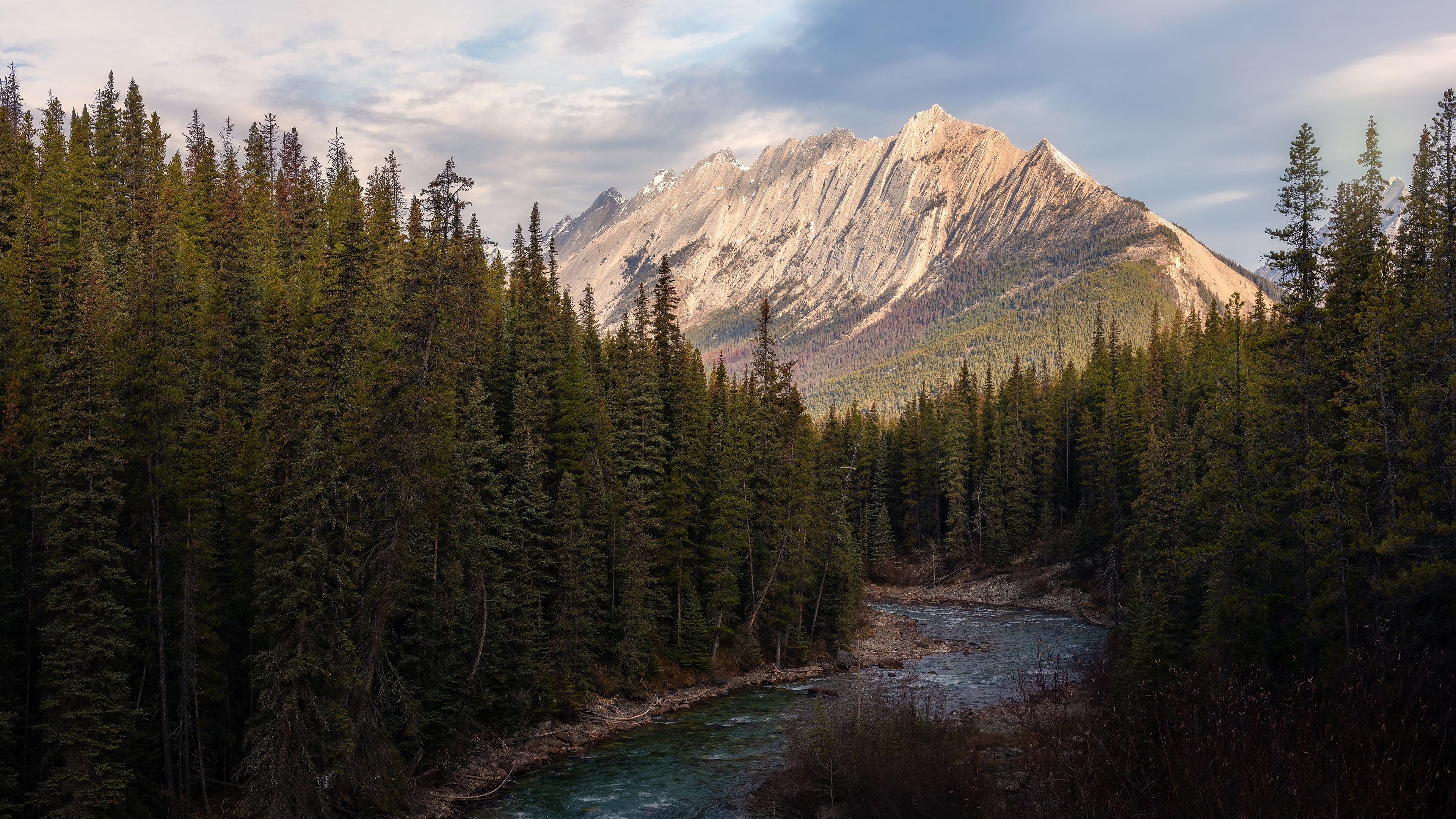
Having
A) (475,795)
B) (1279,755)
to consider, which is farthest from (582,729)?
(1279,755)

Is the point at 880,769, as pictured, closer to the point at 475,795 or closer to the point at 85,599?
the point at 475,795

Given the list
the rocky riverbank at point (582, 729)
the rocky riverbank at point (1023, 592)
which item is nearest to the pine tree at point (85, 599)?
the rocky riverbank at point (582, 729)

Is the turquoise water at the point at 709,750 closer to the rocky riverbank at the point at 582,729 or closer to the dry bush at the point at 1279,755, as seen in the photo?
the rocky riverbank at the point at 582,729

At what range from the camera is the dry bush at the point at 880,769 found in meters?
23.0

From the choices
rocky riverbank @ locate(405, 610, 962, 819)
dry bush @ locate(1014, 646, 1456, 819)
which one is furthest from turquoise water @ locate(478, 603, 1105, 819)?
dry bush @ locate(1014, 646, 1456, 819)

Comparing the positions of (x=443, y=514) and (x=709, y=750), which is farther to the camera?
(x=709, y=750)

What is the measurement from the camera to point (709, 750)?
36156 millimetres

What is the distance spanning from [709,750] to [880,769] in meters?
13.0

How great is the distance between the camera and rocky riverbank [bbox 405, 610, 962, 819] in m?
30.8

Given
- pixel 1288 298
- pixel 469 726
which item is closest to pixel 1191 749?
pixel 1288 298

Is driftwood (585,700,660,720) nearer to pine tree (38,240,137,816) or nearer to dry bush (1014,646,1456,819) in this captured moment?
pine tree (38,240,137,816)

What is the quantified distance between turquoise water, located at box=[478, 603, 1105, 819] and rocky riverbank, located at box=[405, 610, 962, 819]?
0.97 metres

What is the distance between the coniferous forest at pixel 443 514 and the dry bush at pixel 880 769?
329 inches

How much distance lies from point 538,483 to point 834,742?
62.9ft
